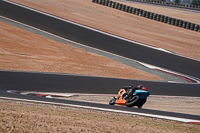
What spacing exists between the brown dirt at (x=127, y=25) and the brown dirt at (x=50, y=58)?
7718mm

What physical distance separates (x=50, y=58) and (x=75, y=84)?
5117 millimetres

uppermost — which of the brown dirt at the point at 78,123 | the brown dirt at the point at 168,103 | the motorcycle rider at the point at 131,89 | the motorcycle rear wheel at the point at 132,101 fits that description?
the brown dirt at the point at 78,123

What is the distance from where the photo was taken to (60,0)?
3928 centimetres

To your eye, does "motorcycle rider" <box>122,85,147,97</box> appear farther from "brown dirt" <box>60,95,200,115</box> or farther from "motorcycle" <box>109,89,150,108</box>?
"brown dirt" <box>60,95,200,115</box>

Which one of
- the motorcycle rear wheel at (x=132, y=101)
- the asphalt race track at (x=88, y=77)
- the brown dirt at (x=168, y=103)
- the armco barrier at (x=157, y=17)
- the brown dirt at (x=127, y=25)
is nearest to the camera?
the motorcycle rear wheel at (x=132, y=101)

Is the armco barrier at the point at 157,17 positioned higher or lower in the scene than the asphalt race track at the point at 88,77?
higher

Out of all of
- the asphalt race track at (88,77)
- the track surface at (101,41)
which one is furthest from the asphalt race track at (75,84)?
the track surface at (101,41)

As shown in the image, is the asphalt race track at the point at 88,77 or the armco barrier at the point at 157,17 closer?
the asphalt race track at the point at 88,77

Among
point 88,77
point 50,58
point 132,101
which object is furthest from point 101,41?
point 132,101

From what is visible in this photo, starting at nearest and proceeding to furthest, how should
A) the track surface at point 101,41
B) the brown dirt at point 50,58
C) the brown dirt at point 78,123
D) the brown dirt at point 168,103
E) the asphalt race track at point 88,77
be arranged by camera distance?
the brown dirt at point 78,123 < the brown dirt at point 168,103 < the asphalt race track at point 88,77 < the brown dirt at point 50,58 < the track surface at point 101,41

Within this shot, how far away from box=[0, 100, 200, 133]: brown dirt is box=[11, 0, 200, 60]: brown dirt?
18.0m

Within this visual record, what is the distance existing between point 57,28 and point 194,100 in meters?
15.0

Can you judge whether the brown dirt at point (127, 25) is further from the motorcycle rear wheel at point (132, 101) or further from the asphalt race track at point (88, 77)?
the motorcycle rear wheel at point (132, 101)

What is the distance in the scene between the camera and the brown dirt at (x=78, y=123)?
230 inches
